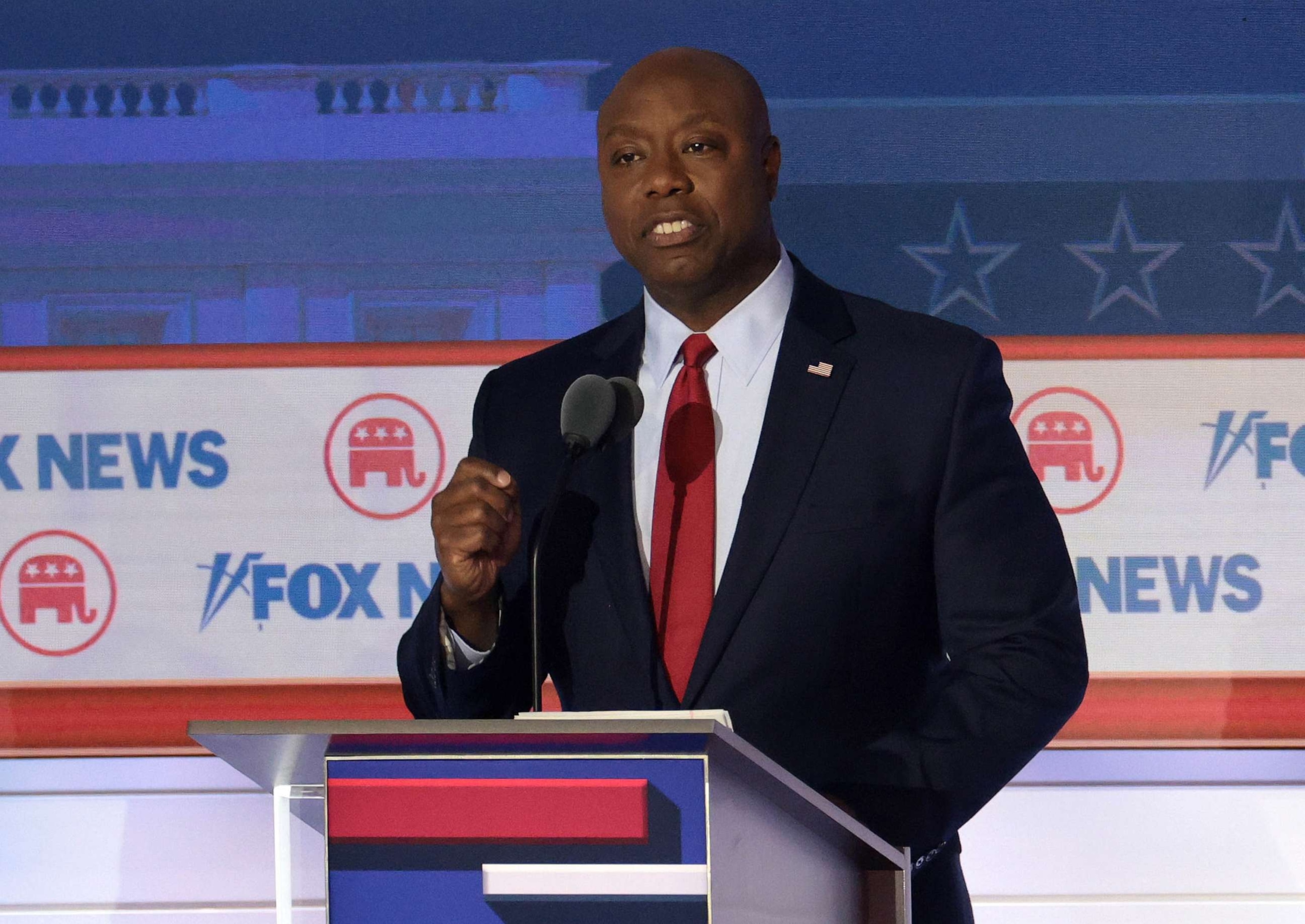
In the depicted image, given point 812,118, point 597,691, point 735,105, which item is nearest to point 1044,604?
point 597,691

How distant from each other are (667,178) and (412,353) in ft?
3.79

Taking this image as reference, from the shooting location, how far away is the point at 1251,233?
9.21 feet

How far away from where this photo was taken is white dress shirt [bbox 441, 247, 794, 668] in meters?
1.75

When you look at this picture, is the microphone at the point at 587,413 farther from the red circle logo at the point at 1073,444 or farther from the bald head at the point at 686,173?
the red circle logo at the point at 1073,444

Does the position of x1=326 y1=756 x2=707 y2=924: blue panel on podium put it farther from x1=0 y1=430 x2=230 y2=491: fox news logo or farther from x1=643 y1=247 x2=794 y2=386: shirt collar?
x1=0 y1=430 x2=230 y2=491: fox news logo

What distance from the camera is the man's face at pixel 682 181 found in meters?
1.81

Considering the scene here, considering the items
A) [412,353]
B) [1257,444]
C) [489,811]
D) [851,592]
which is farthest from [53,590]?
[1257,444]

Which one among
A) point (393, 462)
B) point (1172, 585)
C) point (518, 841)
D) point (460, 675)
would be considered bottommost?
point (518, 841)

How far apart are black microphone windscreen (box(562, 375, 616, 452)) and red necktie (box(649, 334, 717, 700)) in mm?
193

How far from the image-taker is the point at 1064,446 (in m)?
2.80

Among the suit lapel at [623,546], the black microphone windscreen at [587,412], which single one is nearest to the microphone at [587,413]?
the black microphone windscreen at [587,412]

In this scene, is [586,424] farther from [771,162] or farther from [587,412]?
[771,162]

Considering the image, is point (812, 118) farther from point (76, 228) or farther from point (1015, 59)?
point (76, 228)

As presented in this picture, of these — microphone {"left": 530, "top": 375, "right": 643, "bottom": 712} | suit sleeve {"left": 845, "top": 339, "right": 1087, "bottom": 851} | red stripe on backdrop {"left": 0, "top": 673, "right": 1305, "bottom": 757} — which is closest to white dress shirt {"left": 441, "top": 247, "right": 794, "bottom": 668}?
microphone {"left": 530, "top": 375, "right": 643, "bottom": 712}
